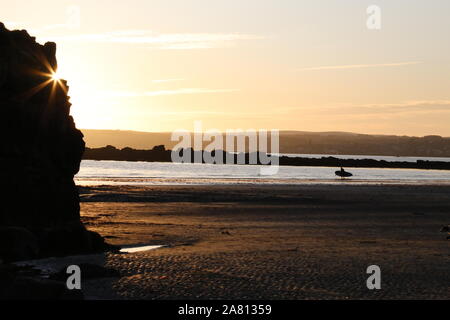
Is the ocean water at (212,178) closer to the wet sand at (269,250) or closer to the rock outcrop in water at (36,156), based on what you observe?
the wet sand at (269,250)

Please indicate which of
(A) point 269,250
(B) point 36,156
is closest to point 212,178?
(A) point 269,250

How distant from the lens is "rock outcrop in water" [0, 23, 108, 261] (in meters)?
23.4

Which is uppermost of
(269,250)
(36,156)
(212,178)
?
(36,156)

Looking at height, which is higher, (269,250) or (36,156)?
(36,156)

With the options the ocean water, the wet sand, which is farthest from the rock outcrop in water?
the ocean water

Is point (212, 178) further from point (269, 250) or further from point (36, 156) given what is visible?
point (36, 156)

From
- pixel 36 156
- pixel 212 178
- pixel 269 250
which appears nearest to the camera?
pixel 36 156

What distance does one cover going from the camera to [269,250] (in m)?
25.5

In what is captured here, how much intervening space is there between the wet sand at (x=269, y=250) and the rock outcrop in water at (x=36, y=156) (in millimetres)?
1665

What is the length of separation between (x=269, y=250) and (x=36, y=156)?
892 cm

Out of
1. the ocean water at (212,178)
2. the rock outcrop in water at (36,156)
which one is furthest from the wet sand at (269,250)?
the ocean water at (212,178)

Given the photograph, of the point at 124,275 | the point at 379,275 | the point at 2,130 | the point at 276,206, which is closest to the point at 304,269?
the point at 379,275

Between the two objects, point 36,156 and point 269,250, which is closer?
point 36,156

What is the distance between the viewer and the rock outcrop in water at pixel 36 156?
76.6ft
